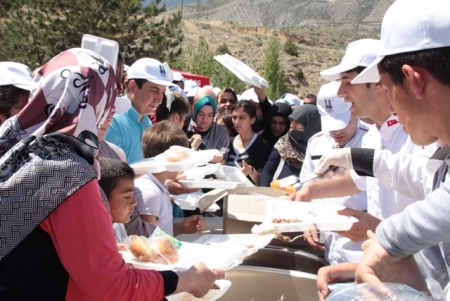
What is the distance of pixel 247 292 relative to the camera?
1900mm

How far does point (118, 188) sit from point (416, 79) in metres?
1.10

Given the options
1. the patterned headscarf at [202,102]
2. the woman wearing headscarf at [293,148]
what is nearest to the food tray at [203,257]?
the woman wearing headscarf at [293,148]

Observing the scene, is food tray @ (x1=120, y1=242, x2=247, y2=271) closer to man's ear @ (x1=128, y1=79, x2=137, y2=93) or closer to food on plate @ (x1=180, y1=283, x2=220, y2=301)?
food on plate @ (x1=180, y1=283, x2=220, y2=301)

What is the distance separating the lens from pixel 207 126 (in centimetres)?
448

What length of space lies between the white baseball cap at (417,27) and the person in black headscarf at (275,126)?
370cm

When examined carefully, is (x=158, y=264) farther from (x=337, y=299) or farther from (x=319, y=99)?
(x=319, y=99)

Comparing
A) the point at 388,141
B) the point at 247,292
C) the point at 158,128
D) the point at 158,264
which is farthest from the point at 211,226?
the point at 158,264

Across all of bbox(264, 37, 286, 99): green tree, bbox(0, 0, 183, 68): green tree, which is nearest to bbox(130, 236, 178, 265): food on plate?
bbox(0, 0, 183, 68): green tree

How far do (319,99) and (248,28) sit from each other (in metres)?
50.1

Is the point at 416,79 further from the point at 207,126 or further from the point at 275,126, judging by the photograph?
the point at 275,126

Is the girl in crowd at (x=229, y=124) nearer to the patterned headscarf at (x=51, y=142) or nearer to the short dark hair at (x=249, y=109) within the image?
the short dark hair at (x=249, y=109)

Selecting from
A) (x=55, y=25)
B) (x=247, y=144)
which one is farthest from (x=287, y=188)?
(x=55, y=25)

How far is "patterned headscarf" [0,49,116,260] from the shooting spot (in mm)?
1078

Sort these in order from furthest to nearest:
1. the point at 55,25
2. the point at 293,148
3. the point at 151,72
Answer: the point at 55,25 < the point at 293,148 < the point at 151,72
